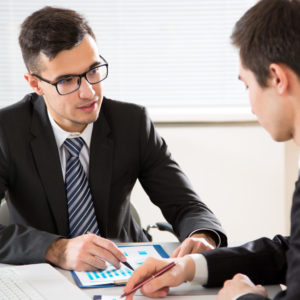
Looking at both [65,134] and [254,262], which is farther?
[65,134]

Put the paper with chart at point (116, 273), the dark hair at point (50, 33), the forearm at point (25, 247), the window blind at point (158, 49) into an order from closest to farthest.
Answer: the paper with chart at point (116, 273) → the forearm at point (25, 247) → the dark hair at point (50, 33) → the window blind at point (158, 49)

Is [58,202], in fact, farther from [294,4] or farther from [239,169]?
[239,169]

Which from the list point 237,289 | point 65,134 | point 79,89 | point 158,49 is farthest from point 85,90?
point 158,49

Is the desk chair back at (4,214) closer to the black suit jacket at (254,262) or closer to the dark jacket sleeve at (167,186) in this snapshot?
the dark jacket sleeve at (167,186)

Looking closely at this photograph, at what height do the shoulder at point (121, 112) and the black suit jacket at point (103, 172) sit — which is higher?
the shoulder at point (121, 112)

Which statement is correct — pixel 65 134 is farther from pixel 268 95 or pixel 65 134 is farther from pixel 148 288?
pixel 268 95

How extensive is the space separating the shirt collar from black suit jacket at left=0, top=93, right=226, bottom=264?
0.08 ft

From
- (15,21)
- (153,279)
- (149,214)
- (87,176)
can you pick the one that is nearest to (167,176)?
(87,176)

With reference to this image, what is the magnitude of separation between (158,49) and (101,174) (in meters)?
1.64

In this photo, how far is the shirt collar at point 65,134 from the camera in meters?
2.12

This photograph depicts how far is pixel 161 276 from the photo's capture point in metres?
1.38

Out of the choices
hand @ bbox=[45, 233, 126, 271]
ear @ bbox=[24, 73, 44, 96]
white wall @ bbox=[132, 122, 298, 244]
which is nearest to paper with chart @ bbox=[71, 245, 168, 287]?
hand @ bbox=[45, 233, 126, 271]

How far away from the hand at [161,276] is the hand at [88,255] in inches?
7.0

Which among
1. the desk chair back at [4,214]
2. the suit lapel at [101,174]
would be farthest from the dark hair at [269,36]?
the desk chair back at [4,214]
